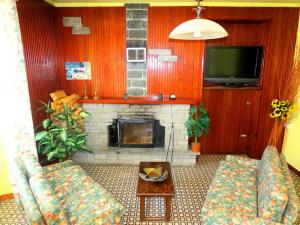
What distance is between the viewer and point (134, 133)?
377cm

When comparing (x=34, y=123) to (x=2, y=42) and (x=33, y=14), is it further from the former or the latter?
(x=33, y=14)

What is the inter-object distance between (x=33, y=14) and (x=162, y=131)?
2.58 m

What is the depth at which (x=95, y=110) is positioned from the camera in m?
3.64

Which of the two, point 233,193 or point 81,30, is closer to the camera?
point 233,193

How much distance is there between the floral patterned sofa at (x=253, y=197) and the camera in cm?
173

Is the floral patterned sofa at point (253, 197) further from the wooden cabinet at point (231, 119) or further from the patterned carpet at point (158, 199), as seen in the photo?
the wooden cabinet at point (231, 119)

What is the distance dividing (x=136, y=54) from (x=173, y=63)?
0.63 metres

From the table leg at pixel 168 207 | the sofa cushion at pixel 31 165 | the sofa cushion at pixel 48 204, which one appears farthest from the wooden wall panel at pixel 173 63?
the sofa cushion at pixel 48 204

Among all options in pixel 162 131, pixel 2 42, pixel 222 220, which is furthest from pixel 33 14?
pixel 222 220

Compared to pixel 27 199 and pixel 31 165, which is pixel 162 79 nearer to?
pixel 31 165

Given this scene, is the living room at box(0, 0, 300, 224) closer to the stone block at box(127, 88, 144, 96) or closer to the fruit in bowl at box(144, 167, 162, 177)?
the stone block at box(127, 88, 144, 96)

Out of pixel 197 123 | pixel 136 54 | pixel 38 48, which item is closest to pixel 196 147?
pixel 197 123

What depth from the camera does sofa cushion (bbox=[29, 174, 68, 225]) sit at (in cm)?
160

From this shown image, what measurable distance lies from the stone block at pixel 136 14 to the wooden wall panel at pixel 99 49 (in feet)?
0.33
